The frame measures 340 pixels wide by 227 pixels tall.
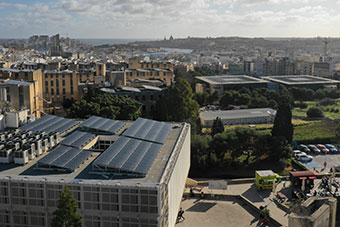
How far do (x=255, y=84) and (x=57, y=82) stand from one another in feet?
128

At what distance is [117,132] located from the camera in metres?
22.0

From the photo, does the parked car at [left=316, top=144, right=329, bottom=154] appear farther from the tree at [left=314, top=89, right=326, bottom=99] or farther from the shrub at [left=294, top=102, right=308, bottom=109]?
the tree at [left=314, top=89, right=326, bottom=99]

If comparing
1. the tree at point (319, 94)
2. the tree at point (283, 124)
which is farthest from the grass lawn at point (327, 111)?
the tree at point (283, 124)

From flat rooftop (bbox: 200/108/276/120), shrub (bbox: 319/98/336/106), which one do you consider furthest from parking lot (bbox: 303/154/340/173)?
shrub (bbox: 319/98/336/106)

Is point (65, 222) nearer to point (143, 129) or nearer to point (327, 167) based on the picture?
point (143, 129)

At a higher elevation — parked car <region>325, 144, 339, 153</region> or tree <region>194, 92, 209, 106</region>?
tree <region>194, 92, 209, 106</region>

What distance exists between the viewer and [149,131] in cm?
2131

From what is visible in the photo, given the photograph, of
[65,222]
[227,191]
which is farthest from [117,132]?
[65,222]

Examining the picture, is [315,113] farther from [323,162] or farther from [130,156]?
[130,156]

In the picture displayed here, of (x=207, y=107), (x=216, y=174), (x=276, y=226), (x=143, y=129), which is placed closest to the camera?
(x=276, y=226)

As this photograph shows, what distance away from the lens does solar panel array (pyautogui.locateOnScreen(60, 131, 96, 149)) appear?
1879 centimetres

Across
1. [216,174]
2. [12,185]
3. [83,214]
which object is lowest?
[216,174]

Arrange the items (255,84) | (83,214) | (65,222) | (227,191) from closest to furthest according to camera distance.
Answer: (65,222) < (83,214) < (227,191) < (255,84)

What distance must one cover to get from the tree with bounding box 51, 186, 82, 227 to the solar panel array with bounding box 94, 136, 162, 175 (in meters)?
2.68
